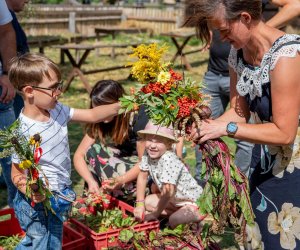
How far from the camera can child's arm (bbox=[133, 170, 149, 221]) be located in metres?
3.92

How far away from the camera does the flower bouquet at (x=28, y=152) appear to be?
265cm

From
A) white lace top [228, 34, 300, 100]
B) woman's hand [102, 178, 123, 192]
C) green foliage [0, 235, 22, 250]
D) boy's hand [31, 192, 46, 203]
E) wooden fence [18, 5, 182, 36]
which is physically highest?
white lace top [228, 34, 300, 100]

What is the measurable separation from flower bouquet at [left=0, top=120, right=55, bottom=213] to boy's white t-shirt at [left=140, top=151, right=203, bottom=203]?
4.35 ft

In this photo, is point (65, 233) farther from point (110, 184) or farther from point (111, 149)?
point (111, 149)

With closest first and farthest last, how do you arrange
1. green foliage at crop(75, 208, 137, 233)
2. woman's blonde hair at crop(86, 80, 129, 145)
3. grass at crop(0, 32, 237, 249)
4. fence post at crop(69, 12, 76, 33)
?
green foliage at crop(75, 208, 137, 233)
woman's blonde hair at crop(86, 80, 129, 145)
grass at crop(0, 32, 237, 249)
fence post at crop(69, 12, 76, 33)

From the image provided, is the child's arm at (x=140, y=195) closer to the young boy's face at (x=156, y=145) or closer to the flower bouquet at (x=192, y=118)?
the young boy's face at (x=156, y=145)

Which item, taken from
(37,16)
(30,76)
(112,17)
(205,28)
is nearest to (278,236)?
(205,28)

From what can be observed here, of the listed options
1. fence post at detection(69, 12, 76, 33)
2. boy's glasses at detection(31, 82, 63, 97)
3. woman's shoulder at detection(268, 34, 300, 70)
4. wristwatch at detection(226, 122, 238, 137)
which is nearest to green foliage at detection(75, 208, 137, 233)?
boy's glasses at detection(31, 82, 63, 97)

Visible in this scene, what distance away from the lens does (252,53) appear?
8.52 ft

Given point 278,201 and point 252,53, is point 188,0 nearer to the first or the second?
point 252,53

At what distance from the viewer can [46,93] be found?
114 inches

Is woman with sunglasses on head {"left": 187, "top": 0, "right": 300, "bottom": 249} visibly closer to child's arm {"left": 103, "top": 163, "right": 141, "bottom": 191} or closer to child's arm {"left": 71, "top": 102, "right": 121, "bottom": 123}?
child's arm {"left": 71, "top": 102, "right": 121, "bottom": 123}

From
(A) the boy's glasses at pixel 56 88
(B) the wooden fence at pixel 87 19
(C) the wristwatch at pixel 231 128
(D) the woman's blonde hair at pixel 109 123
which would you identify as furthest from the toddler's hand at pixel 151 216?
(B) the wooden fence at pixel 87 19

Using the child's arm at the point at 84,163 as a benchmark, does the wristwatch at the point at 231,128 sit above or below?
above
